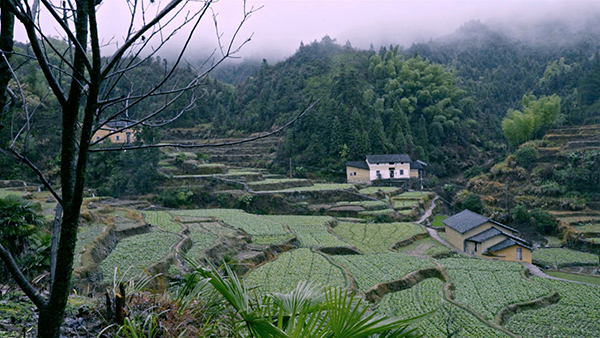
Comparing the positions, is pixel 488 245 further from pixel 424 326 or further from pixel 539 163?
pixel 539 163

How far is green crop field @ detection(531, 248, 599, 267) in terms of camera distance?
1647 cm

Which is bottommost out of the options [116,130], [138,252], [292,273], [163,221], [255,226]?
[255,226]

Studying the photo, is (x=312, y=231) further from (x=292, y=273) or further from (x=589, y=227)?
(x=589, y=227)

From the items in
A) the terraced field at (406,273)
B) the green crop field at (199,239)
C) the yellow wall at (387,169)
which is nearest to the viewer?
the terraced field at (406,273)

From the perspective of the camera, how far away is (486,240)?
17.7 metres

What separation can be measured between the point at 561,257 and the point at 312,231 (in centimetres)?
1105

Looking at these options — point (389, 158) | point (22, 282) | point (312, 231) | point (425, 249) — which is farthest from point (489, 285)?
point (389, 158)

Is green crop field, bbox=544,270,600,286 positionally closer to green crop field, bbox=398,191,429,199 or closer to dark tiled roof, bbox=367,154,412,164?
green crop field, bbox=398,191,429,199

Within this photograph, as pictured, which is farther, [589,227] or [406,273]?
[589,227]

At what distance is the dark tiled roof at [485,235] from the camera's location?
17737 millimetres

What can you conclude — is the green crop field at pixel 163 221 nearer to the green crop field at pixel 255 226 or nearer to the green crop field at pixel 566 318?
the green crop field at pixel 255 226

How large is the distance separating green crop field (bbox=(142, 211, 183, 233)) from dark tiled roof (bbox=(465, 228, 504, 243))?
12.9 metres

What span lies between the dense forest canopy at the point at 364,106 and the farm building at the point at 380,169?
5.31 ft

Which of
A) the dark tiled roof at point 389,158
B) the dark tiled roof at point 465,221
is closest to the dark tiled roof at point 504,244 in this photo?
the dark tiled roof at point 465,221
